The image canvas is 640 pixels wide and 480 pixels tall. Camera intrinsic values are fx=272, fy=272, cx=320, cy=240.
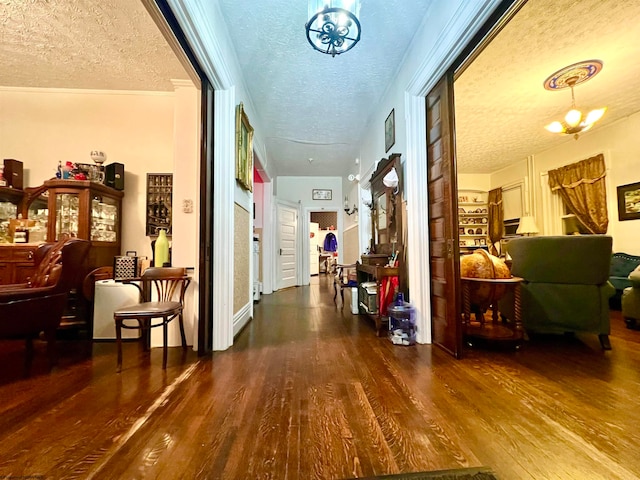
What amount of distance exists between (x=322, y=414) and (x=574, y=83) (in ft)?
15.3

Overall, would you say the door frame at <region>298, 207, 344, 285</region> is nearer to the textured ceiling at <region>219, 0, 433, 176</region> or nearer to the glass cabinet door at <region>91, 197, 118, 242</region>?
the textured ceiling at <region>219, 0, 433, 176</region>

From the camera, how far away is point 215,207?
7.82 ft

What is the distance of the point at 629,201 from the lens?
4.14m

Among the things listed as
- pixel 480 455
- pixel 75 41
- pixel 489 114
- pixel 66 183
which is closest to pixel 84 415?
pixel 480 455

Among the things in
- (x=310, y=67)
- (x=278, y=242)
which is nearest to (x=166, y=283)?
(x=310, y=67)

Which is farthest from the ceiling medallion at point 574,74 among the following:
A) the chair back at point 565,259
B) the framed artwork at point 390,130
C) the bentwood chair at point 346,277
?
the bentwood chair at point 346,277

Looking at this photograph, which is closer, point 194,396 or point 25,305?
point 194,396

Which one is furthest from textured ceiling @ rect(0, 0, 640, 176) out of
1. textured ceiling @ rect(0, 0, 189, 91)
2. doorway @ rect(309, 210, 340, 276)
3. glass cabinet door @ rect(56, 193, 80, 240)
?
doorway @ rect(309, 210, 340, 276)

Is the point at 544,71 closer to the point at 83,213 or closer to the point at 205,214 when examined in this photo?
the point at 205,214

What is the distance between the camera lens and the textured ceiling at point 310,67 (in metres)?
2.25

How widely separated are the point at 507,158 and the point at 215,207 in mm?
6464

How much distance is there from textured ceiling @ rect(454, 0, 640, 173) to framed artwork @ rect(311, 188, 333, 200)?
3.42 meters

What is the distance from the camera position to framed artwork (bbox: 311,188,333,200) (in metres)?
7.44

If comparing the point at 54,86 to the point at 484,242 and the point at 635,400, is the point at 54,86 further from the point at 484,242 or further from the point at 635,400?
the point at 484,242
